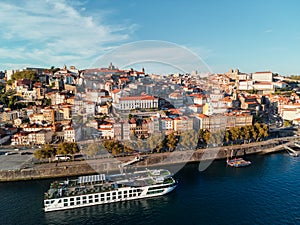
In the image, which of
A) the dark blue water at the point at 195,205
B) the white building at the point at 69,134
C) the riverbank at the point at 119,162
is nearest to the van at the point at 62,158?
the riverbank at the point at 119,162

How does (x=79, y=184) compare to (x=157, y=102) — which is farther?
(x=157, y=102)

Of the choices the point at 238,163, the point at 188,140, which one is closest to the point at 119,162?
the point at 188,140

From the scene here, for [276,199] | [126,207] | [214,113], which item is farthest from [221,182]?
[214,113]

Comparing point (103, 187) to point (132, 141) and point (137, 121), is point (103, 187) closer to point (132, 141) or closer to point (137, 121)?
point (132, 141)

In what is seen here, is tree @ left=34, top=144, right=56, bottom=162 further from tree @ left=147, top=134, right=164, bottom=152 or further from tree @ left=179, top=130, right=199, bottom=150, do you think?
tree @ left=179, top=130, right=199, bottom=150

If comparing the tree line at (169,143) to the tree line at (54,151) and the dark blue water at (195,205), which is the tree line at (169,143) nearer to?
the tree line at (54,151)

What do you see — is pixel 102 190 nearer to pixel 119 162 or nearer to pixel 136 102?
pixel 119 162
